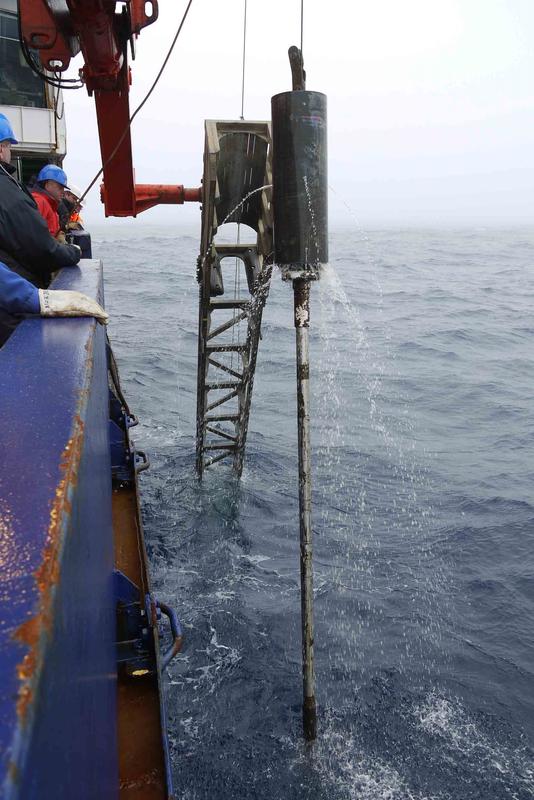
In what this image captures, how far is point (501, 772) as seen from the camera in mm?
5598

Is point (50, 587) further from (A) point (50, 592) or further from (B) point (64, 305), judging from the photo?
(B) point (64, 305)

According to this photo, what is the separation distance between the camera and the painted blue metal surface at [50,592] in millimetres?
945

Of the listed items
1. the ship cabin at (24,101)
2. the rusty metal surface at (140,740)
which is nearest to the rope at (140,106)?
the rusty metal surface at (140,740)

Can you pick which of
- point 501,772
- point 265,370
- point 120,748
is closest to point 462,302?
point 265,370

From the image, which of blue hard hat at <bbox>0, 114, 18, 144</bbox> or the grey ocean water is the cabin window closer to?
the grey ocean water

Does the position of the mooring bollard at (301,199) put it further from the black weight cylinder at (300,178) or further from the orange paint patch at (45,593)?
the orange paint patch at (45,593)

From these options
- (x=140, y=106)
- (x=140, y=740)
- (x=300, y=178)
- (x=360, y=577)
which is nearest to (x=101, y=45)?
(x=140, y=106)

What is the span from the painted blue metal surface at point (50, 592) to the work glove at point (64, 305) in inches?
40.8

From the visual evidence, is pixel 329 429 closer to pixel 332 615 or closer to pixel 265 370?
pixel 265 370

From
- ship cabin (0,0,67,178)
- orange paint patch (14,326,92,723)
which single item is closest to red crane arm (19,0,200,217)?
orange paint patch (14,326,92,723)

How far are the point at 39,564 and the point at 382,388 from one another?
16.4 meters

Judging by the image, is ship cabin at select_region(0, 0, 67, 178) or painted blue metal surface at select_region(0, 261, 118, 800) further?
ship cabin at select_region(0, 0, 67, 178)

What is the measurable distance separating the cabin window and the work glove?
1523cm

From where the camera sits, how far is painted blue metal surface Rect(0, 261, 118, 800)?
3.10 feet
